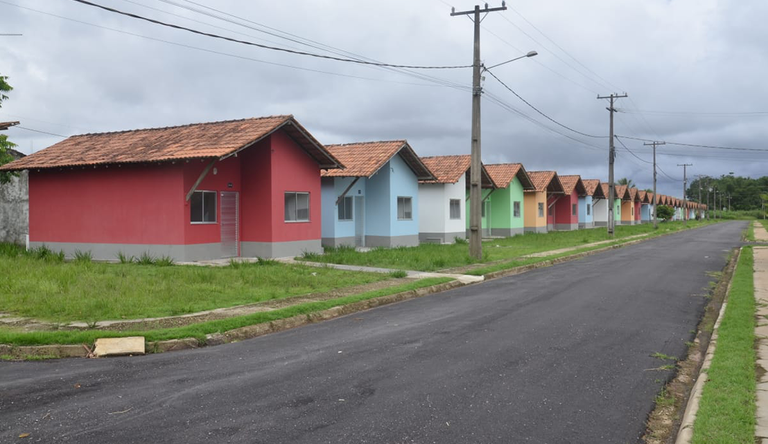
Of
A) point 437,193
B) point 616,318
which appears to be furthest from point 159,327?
point 437,193

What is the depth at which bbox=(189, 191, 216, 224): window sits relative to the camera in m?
20.2

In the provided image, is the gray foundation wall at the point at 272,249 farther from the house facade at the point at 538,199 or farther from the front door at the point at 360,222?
the house facade at the point at 538,199

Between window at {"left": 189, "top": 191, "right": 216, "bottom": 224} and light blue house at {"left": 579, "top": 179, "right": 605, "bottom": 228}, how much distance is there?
155 feet

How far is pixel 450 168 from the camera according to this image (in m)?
34.8

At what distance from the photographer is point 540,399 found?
6.08m

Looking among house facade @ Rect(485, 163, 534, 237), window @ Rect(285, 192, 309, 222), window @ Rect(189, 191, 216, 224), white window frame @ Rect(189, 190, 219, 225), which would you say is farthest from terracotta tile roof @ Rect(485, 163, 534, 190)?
window @ Rect(189, 191, 216, 224)

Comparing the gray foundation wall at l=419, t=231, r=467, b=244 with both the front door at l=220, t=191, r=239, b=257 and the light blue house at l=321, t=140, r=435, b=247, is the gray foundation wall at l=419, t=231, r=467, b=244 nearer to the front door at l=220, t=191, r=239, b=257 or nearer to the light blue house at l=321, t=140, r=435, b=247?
the light blue house at l=321, t=140, r=435, b=247

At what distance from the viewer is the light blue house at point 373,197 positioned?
27219mm

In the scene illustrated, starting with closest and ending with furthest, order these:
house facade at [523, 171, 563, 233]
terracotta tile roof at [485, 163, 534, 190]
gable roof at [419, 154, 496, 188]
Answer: gable roof at [419, 154, 496, 188] < terracotta tile roof at [485, 163, 534, 190] < house facade at [523, 171, 563, 233]

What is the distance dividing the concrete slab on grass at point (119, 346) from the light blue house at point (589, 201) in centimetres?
5720

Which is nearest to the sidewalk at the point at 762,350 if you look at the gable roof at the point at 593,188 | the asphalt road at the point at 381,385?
the asphalt road at the point at 381,385

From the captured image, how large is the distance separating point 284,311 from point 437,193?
23.4 m

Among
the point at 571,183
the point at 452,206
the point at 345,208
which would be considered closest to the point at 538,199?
the point at 571,183

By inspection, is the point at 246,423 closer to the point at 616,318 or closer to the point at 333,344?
the point at 333,344
